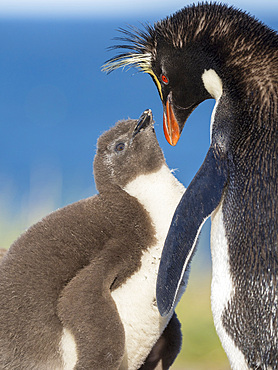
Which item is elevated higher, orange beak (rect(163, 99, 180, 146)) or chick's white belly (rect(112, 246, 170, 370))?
orange beak (rect(163, 99, 180, 146))

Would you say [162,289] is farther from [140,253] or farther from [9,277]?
[9,277]

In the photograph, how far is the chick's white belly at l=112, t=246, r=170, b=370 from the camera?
1889 mm

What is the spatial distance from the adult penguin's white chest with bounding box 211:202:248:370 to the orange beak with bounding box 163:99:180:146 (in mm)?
269

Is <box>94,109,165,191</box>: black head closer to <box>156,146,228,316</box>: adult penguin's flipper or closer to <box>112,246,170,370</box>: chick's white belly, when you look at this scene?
<box>112,246,170,370</box>: chick's white belly

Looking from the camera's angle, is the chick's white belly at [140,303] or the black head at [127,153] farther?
the black head at [127,153]

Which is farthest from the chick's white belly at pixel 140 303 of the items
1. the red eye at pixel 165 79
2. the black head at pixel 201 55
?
the red eye at pixel 165 79

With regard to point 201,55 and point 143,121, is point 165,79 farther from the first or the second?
point 143,121

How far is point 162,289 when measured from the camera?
5.23ft

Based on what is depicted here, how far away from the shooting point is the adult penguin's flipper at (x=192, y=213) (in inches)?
61.3

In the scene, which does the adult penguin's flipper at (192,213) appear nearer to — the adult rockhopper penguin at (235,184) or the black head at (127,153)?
the adult rockhopper penguin at (235,184)

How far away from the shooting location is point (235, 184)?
155 centimetres

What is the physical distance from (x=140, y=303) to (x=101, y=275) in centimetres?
15

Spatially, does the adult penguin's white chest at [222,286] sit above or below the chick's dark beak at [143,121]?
below

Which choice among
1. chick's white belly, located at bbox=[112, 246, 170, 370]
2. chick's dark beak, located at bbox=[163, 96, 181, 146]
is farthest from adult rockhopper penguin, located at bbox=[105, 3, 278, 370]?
chick's white belly, located at bbox=[112, 246, 170, 370]
